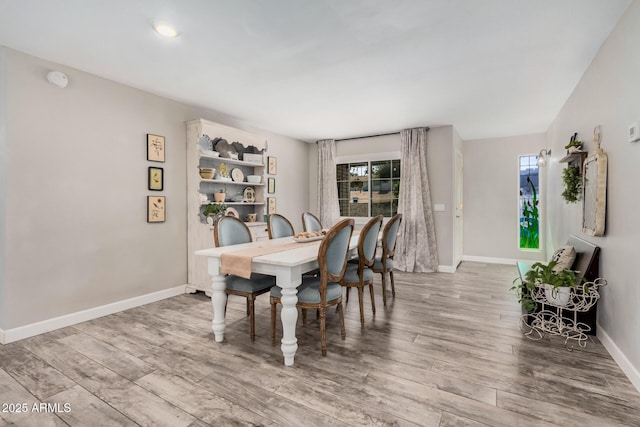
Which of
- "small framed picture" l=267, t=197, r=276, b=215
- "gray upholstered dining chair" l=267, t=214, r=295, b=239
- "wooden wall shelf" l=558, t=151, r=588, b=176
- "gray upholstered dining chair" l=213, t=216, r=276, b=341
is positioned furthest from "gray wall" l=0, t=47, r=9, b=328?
"wooden wall shelf" l=558, t=151, r=588, b=176

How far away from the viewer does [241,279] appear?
266cm

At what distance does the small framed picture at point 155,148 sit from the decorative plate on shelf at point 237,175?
106cm

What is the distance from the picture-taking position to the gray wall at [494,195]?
18.8 ft

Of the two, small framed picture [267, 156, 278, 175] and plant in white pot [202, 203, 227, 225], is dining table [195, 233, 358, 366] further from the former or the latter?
small framed picture [267, 156, 278, 175]

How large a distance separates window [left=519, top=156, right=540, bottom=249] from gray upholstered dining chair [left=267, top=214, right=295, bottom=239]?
14.8 feet

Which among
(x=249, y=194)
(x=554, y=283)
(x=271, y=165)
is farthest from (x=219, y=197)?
(x=554, y=283)

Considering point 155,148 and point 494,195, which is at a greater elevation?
point 155,148

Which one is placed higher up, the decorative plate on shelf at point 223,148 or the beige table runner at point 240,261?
the decorative plate on shelf at point 223,148

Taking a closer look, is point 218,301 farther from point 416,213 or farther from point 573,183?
point 416,213

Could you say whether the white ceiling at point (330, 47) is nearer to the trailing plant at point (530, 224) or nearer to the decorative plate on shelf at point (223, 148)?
the decorative plate on shelf at point (223, 148)

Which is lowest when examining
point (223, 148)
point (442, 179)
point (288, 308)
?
point (288, 308)

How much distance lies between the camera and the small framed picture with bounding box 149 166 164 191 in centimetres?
359

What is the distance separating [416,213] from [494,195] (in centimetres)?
184

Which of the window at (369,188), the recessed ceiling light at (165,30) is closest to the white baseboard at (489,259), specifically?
the window at (369,188)
